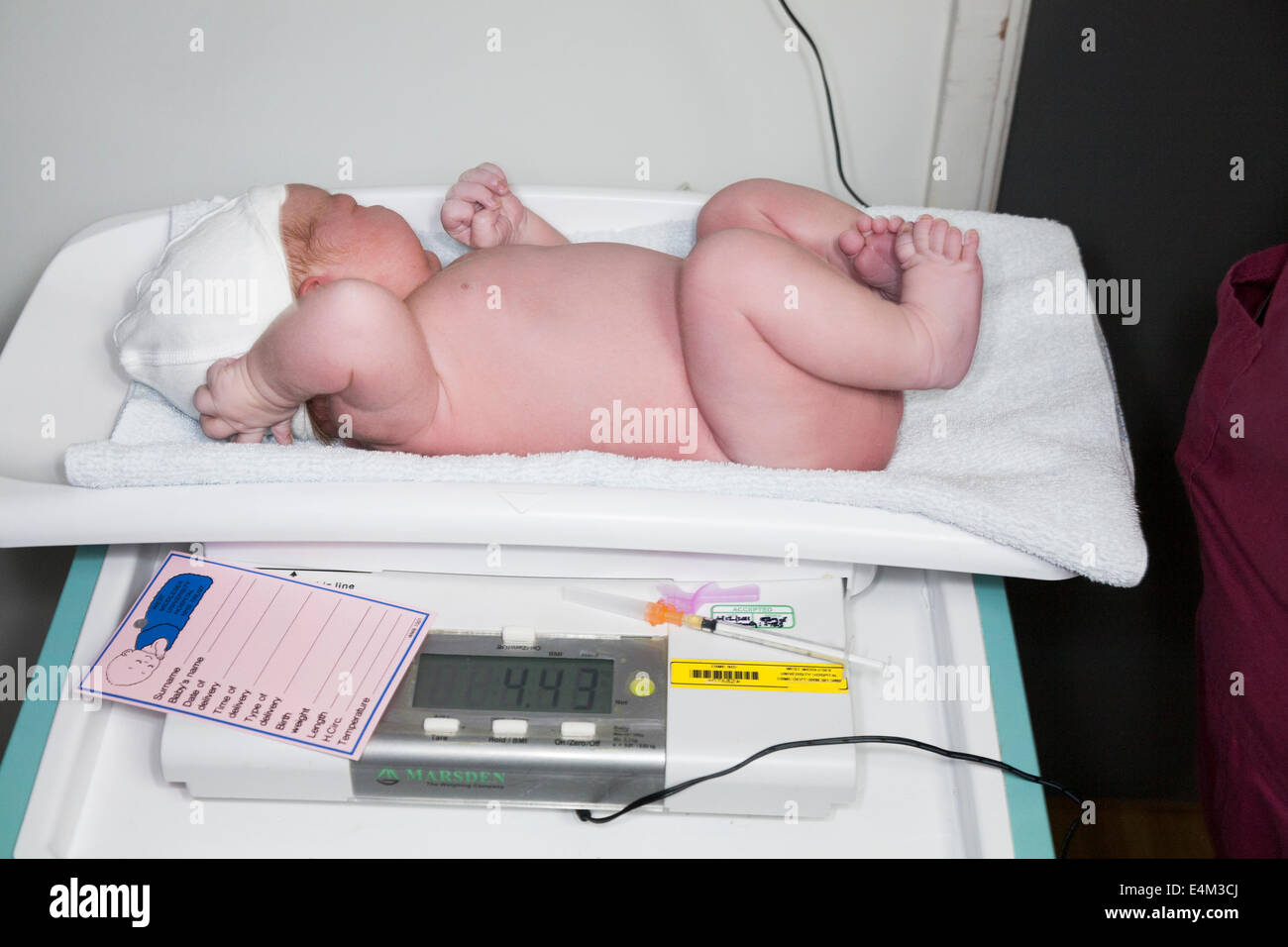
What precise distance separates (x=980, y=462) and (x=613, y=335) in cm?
35

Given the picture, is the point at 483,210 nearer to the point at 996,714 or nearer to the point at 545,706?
the point at 545,706

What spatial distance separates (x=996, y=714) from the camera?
31.9 inches

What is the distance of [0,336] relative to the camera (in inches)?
55.6

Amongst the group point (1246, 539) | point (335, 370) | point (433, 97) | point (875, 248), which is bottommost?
point (1246, 539)

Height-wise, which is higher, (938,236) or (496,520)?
(938,236)

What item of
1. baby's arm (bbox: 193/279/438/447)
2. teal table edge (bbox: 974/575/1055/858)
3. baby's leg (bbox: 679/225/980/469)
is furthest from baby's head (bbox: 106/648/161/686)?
teal table edge (bbox: 974/575/1055/858)

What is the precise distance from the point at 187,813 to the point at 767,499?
49cm

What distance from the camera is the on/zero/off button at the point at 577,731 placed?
77 cm

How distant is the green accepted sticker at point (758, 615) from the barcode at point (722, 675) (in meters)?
0.04

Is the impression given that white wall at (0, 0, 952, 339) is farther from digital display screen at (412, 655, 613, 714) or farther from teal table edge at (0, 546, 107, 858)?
digital display screen at (412, 655, 613, 714)

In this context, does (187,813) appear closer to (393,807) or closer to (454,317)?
(393,807)

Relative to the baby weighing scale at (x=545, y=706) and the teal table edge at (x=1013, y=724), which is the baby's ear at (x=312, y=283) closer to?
the baby weighing scale at (x=545, y=706)

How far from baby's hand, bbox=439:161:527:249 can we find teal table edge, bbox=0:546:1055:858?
461mm

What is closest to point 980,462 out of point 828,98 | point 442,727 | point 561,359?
point 561,359
